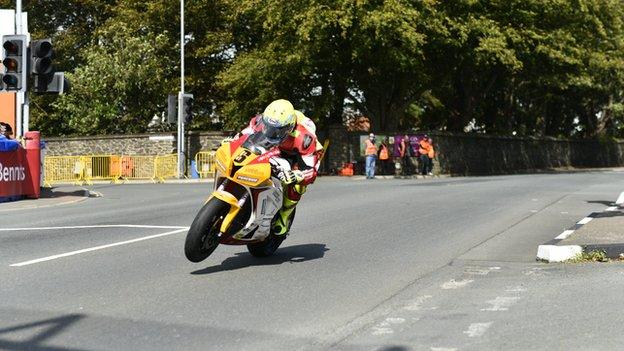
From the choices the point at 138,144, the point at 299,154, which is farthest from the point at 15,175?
the point at 138,144

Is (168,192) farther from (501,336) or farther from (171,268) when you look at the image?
(501,336)

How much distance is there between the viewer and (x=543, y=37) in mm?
35250

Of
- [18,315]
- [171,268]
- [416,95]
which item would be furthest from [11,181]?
[416,95]

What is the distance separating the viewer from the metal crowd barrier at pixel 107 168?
98.9 ft

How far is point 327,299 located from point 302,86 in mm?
30831

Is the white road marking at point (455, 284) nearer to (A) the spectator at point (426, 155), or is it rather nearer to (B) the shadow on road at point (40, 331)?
(B) the shadow on road at point (40, 331)

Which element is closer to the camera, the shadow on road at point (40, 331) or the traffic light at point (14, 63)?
the shadow on road at point (40, 331)

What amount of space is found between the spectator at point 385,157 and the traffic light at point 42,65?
19528mm

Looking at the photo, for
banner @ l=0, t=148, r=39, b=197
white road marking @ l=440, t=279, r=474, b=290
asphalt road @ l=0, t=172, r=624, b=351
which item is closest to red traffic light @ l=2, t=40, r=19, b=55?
banner @ l=0, t=148, r=39, b=197

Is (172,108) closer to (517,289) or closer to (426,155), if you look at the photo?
(426,155)

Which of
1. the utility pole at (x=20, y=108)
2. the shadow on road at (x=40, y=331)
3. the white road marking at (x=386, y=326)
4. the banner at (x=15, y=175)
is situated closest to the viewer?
the shadow on road at (x=40, y=331)

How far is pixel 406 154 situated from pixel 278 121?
28805 mm

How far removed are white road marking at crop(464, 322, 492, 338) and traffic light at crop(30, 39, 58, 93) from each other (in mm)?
13715

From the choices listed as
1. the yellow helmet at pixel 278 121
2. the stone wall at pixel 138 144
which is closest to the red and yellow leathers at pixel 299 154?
the yellow helmet at pixel 278 121
